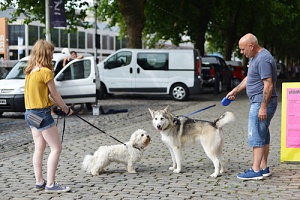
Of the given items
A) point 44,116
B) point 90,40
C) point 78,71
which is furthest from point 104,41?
point 44,116

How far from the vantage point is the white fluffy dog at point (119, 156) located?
26.3 ft

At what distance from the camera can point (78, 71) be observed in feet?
57.8

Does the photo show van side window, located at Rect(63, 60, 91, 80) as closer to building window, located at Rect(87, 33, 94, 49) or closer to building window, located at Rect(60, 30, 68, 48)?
building window, located at Rect(60, 30, 68, 48)

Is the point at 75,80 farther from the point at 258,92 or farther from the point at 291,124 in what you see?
the point at 258,92

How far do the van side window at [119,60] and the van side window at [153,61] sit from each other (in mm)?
454

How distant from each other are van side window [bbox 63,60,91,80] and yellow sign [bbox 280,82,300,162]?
9676mm

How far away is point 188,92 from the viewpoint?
23.7 metres

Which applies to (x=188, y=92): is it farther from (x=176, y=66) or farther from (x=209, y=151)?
(x=209, y=151)

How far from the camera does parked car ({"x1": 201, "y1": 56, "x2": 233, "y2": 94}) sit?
2879cm

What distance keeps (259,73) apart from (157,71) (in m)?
16.3

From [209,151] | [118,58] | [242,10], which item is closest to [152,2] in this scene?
[242,10]

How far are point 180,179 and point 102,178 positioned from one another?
43.3 inches

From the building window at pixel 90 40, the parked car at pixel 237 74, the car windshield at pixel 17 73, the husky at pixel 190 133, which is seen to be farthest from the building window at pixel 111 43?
the husky at pixel 190 133

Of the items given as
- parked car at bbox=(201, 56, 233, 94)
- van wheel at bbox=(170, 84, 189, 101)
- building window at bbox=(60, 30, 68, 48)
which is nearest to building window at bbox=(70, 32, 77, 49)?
building window at bbox=(60, 30, 68, 48)
